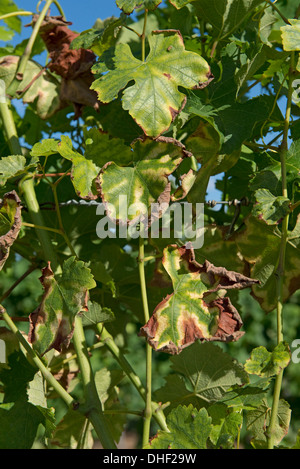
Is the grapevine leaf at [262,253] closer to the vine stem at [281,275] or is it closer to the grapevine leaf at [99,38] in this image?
the vine stem at [281,275]

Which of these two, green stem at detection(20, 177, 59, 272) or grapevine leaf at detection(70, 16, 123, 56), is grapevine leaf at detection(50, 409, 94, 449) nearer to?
green stem at detection(20, 177, 59, 272)

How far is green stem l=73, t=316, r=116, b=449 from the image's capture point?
95 centimetres

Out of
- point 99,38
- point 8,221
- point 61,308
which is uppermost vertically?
point 99,38

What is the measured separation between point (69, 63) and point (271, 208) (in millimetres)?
543

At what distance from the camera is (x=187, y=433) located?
844mm

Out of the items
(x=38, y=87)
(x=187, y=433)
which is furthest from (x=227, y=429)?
(x=38, y=87)

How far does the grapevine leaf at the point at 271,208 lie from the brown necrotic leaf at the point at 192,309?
11 centimetres

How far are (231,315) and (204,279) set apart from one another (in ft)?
→ 0.28

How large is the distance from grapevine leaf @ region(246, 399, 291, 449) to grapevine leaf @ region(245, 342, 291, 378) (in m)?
0.12

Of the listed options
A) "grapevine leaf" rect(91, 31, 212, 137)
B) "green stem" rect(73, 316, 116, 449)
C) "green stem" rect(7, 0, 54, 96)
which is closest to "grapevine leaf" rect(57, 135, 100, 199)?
"grapevine leaf" rect(91, 31, 212, 137)

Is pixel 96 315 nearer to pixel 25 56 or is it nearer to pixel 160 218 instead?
pixel 160 218

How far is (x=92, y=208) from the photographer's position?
4.18 feet

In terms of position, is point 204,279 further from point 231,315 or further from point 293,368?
point 293,368
